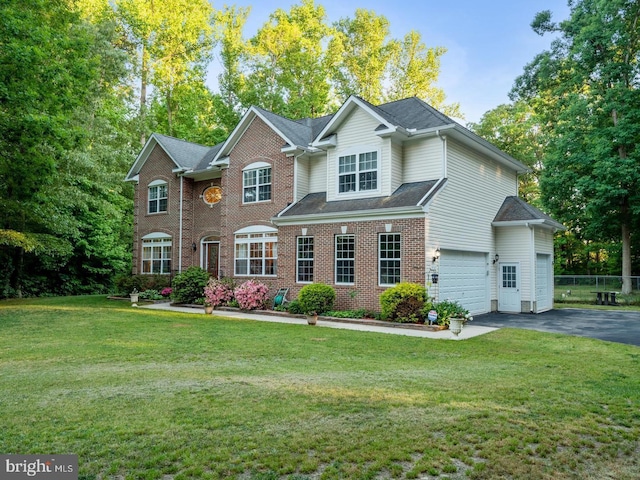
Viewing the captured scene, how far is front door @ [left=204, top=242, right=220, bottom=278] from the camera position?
73.3 feet

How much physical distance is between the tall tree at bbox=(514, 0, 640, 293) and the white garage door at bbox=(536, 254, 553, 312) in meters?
7.00

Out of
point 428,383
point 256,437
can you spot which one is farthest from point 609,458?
point 256,437

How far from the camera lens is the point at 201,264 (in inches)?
900

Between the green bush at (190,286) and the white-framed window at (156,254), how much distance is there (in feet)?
13.5

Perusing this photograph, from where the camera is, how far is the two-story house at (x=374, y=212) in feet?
49.3

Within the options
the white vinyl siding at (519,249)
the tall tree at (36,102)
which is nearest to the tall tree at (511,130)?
the white vinyl siding at (519,249)

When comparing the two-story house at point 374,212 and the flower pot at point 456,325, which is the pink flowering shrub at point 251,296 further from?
the flower pot at point 456,325

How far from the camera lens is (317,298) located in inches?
611

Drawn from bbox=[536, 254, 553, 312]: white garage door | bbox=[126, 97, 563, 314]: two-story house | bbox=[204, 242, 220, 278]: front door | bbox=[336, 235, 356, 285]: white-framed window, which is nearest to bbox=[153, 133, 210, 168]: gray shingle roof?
bbox=[126, 97, 563, 314]: two-story house

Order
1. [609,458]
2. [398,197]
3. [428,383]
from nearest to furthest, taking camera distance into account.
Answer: [609,458], [428,383], [398,197]

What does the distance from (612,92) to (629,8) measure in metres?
4.54

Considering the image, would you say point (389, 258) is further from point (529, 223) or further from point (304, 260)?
point (529, 223)

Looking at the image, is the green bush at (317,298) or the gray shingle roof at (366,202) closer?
the gray shingle roof at (366,202)

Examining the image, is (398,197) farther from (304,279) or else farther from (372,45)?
(372,45)
